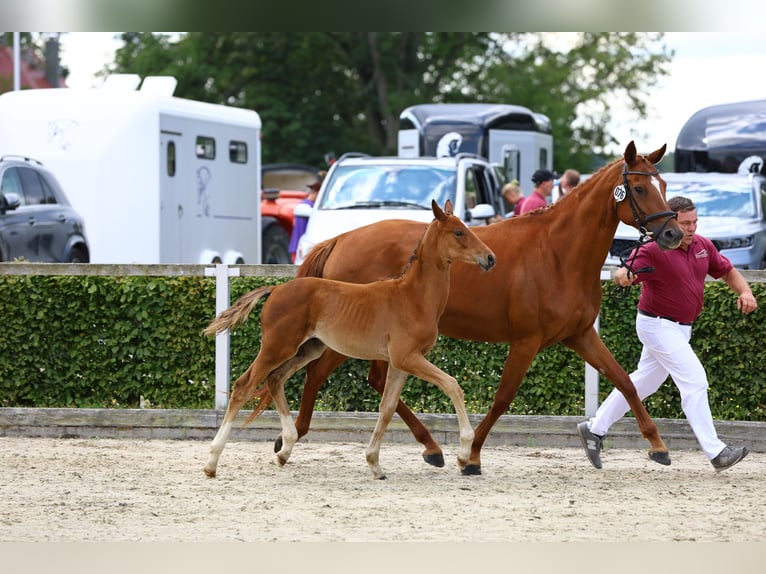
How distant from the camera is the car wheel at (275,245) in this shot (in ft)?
79.0

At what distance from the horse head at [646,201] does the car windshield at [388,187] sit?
781 cm

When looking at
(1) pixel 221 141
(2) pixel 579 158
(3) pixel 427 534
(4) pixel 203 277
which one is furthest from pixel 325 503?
(2) pixel 579 158

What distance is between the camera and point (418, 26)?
351cm

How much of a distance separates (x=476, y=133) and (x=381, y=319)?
16102 millimetres

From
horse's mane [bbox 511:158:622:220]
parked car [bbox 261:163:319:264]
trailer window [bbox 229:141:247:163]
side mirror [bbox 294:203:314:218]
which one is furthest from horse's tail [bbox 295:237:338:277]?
parked car [bbox 261:163:319:264]

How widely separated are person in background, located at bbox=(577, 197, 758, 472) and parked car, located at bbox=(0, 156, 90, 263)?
9.70 metres

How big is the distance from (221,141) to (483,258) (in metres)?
14.0

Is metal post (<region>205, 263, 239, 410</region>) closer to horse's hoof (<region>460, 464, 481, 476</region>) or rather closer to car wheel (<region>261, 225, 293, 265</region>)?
horse's hoof (<region>460, 464, 481, 476</region>)

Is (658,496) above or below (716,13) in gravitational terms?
below

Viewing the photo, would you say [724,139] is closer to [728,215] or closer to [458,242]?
[728,215]

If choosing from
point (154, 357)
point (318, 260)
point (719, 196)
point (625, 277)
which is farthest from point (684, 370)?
point (719, 196)

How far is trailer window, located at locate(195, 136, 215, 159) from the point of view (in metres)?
20.3

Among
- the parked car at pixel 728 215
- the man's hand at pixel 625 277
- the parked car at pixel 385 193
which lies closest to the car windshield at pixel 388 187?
the parked car at pixel 385 193

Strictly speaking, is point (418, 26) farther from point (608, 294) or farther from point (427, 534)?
point (608, 294)
